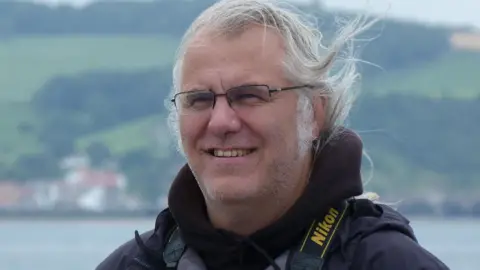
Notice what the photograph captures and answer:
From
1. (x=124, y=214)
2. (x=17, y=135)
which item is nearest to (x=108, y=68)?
(x=17, y=135)

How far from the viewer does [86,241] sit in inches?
2795

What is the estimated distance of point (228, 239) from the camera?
419cm

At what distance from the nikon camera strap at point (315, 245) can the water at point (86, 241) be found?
33.8m

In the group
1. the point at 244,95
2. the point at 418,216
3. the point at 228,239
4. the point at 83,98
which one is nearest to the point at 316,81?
the point at 244,95

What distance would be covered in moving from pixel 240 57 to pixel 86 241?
67461mm

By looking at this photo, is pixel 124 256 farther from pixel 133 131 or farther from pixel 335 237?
pixel 133 131

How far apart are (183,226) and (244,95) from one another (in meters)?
0.44

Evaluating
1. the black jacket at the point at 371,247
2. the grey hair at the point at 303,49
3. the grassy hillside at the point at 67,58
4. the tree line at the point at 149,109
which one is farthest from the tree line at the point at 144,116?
the black jacket at the point at 371,247

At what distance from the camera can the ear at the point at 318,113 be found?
4.29m

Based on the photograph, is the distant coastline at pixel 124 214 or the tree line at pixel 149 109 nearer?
the tree line at pixel 149 109

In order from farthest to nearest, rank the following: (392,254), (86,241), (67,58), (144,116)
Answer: (67,58) < (144,116) < (86,241) < (392,254)

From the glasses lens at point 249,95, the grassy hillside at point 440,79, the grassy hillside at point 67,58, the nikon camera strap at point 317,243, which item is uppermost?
the grassy hillside at point 67,58

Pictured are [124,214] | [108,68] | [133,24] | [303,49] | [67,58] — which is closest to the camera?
[303,49]

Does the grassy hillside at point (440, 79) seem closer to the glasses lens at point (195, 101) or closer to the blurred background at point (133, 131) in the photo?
the blurred background at point (133, 131)
